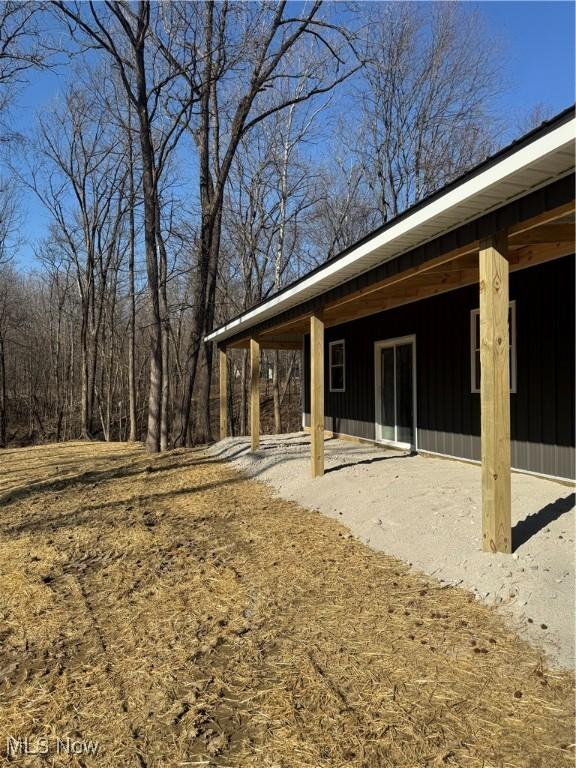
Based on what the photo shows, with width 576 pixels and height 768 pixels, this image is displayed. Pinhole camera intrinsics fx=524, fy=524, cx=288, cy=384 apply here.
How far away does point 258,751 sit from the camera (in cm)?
212

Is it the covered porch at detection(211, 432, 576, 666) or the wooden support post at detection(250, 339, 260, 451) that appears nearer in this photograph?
the covered porch at detection(211, 432, 576, 666)

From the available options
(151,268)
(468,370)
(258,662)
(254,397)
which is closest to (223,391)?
(254,397)

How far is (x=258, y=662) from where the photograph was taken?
2.82 meters

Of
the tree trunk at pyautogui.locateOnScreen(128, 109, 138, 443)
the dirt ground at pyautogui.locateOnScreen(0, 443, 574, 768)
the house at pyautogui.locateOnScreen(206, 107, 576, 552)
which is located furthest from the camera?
the tree trunk at pyautogui.locateOnScreen(128, 109, 138, 443)

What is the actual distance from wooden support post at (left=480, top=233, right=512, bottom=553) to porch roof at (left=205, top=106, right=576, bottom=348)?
14.8 inches

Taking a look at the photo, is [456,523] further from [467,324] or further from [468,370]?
[467,324]

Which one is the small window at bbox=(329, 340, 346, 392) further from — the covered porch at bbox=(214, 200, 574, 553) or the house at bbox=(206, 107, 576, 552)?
the covered porch at bbox=(214, 200, 574, 553)

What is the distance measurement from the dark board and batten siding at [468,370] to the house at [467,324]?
17 millimetres

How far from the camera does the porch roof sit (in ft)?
9.59

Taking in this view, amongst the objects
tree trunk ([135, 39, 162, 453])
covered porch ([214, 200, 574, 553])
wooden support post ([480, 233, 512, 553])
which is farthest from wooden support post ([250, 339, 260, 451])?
wooden support post ([480, 233, 512, 553])

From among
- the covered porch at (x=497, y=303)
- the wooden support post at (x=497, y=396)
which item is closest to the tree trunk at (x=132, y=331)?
the covered porch at (x=497, y=303)

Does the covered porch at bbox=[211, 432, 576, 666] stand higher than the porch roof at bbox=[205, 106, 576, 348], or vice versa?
the porch roof at bbox=[205, 106, 576, 348]

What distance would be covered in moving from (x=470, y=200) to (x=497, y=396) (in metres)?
1.40

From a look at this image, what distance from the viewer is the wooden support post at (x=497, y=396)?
3.81m
